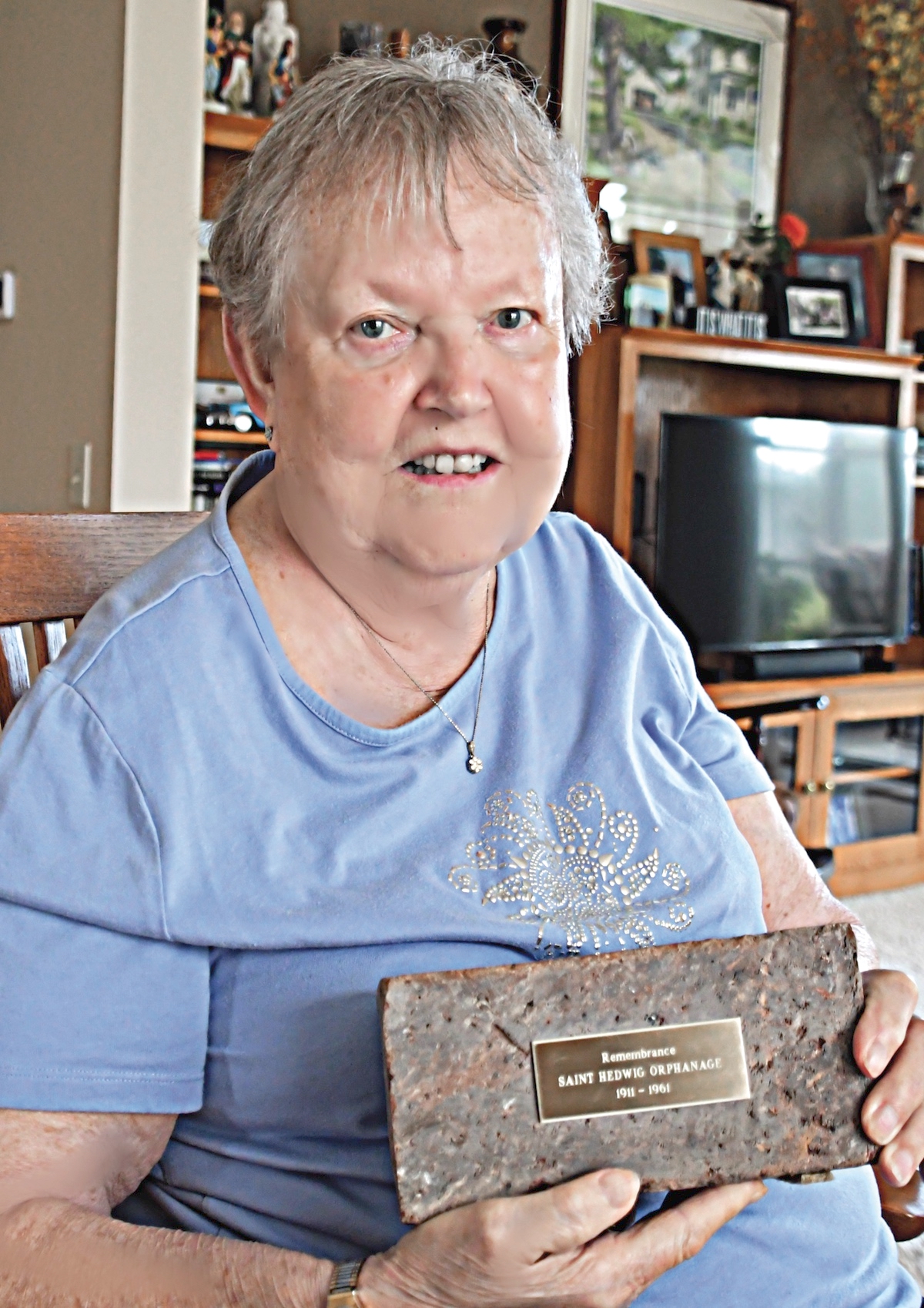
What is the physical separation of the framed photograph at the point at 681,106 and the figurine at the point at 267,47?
0.90 m

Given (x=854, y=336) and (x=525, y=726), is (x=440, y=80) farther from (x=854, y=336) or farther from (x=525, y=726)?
(x=854, y=336)

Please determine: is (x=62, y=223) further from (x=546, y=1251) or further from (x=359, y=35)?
(x=546, y=1251)

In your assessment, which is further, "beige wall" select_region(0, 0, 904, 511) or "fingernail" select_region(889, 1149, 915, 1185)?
"beige wall" select_region(0, 0, 904, 511)

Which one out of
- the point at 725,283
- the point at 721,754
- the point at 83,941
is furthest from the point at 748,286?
the point at 83,941

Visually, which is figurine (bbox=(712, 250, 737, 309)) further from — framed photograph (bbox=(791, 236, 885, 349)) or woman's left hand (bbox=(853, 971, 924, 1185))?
woman's left hand (bbox=(853, 971, 924, 1185))

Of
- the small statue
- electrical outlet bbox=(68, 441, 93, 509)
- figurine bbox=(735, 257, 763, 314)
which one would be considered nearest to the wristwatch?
electrical outlet bbox=(68, 441, 93, 509)

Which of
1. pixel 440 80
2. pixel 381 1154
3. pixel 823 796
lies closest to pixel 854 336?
pixel 823 796

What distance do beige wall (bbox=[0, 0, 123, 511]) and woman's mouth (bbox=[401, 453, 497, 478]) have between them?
2.07 metres

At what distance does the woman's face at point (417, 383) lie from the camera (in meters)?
0.91

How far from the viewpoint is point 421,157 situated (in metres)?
0.91

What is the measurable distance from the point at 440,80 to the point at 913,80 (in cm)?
352

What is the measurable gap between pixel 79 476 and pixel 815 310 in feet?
7.43

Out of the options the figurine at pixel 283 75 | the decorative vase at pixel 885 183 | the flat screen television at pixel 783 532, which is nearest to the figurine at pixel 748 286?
the flat screen television at pixel 783 532

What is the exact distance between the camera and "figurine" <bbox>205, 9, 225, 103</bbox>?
3.03m
